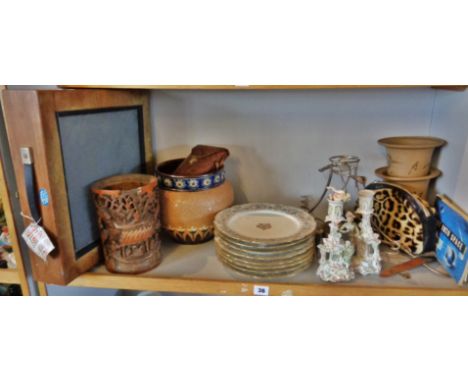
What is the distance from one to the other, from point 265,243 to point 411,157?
1.34 ft

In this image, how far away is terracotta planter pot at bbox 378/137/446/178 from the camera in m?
0.77

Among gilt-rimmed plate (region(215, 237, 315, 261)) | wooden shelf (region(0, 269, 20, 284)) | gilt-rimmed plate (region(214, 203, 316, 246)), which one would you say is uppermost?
gilt-rimmed plate (region(214, 203, 316, 246))

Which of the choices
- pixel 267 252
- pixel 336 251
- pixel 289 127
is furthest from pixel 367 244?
pixel 289 127

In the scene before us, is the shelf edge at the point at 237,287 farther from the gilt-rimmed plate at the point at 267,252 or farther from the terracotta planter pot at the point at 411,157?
the terracotta planter pot at the point at 411,157

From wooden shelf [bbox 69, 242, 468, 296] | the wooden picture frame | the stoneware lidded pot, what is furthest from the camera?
the stoneware lidded pot

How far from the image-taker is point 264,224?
0.76m

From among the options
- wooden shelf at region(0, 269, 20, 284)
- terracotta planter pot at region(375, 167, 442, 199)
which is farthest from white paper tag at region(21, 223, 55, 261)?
terracotta planter pot at region(375, 167, 442, 199)

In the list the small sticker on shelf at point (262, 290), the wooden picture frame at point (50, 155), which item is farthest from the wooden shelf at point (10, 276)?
the small sticker on shelf at point (262, 290)

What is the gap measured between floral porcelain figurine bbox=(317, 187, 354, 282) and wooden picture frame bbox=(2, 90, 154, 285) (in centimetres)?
48

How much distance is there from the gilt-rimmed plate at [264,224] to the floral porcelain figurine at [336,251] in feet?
0.15

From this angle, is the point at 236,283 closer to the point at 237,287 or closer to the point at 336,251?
the point at 237,287

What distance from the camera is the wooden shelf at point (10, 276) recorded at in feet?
2.52

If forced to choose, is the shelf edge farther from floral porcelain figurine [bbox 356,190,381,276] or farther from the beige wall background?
the beige wall background

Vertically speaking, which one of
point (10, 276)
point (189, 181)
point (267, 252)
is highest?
point (189, 181)
